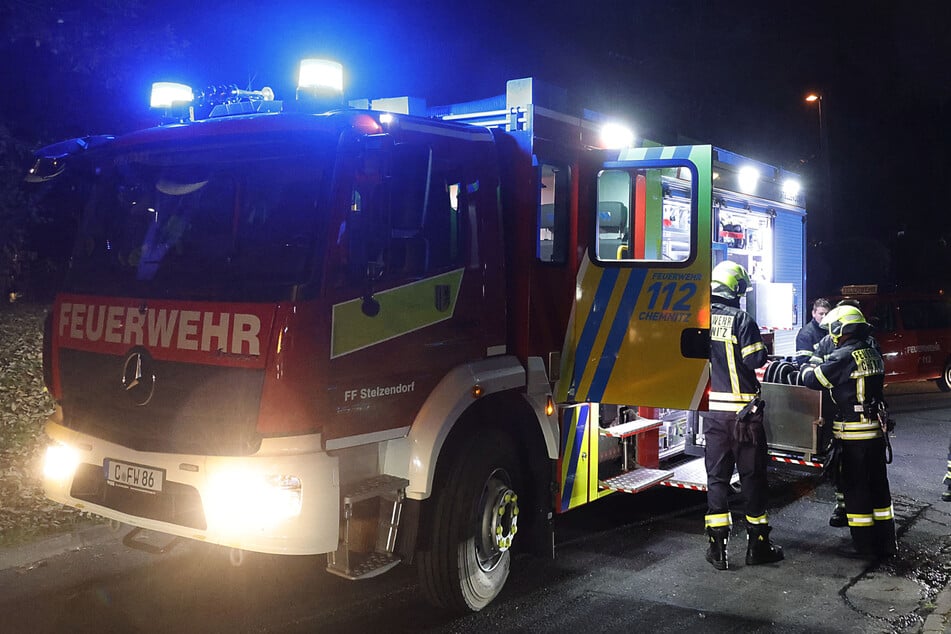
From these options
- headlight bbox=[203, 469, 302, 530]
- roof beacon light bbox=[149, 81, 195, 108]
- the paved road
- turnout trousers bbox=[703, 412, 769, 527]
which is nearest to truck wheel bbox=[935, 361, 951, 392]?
the paved road

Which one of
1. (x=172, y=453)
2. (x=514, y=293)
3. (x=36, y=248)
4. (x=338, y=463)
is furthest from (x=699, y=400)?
(x=36, y=248)

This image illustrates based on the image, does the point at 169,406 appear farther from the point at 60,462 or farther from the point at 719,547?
the point at 719,547

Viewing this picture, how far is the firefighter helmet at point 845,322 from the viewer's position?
5824 mm

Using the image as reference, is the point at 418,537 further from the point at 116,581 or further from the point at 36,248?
the point at 36,248

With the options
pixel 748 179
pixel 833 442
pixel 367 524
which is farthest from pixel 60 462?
pixel 748 179

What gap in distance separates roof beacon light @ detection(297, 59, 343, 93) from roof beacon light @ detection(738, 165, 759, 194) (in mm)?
4531

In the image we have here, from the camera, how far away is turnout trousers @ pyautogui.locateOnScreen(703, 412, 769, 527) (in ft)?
17.7

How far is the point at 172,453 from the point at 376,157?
1586 mm

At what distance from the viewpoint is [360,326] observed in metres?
3.84

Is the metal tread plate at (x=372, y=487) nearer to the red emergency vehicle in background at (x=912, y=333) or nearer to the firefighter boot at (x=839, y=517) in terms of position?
the firefighter boot at (x=839, y=517)

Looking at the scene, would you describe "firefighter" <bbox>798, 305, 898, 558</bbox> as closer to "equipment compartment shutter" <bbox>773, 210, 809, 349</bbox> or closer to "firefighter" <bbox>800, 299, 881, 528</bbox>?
"firefighter" <bbox>800, 299, 881, 528</bbox>

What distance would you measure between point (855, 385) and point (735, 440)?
3.40 ft

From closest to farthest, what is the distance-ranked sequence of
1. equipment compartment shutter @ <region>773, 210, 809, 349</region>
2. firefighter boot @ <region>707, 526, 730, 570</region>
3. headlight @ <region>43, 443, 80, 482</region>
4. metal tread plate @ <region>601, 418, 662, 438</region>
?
1. headlight @ <region>43, 443, 80, 482</region>
2. firefighter boot @ <region>707, 526, 730, 570</region>
3. metal tread plate @ <region>601, 418, 662, 438</region>
4. equipment compartment shutter @ <region>773, 210, 809, 349</region>

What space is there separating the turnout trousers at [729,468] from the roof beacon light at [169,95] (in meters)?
3.72
